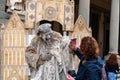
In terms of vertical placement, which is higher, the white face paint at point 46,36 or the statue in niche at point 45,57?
the white face paint at point 46,36

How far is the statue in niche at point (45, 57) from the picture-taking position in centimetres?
625

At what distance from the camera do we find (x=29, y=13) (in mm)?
10859

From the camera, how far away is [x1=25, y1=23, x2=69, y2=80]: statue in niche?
20.5ft

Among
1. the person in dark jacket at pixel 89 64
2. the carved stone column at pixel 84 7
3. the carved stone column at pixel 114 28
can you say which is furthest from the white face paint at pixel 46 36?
the carved stone column at pixel 114 28

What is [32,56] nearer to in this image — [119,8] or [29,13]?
[29,13]

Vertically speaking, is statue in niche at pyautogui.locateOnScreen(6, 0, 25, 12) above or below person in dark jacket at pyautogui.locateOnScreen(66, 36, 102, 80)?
above

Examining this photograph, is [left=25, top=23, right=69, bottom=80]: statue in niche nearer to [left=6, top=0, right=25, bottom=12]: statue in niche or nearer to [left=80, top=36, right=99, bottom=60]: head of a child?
[left=80, top=36, right=99, bottom=60]: head of a child

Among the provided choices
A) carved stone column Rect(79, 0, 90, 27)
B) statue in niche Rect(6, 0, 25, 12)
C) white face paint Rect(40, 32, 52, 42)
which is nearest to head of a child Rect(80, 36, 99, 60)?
white face paint Rect(40, 32, 52, 42)

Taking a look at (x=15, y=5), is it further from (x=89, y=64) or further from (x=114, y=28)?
(x=89, y=64)

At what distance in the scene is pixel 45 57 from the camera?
6.23 m

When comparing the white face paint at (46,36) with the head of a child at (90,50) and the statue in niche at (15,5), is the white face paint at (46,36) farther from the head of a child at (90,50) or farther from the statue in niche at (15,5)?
the statue in niche at (15,5)

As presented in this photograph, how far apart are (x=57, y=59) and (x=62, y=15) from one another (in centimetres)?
475

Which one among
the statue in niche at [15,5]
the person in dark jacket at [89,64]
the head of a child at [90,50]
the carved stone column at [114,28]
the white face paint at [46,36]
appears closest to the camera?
the person in dark jacket at [89,64]

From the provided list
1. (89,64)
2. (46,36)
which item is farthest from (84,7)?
(89,64)
